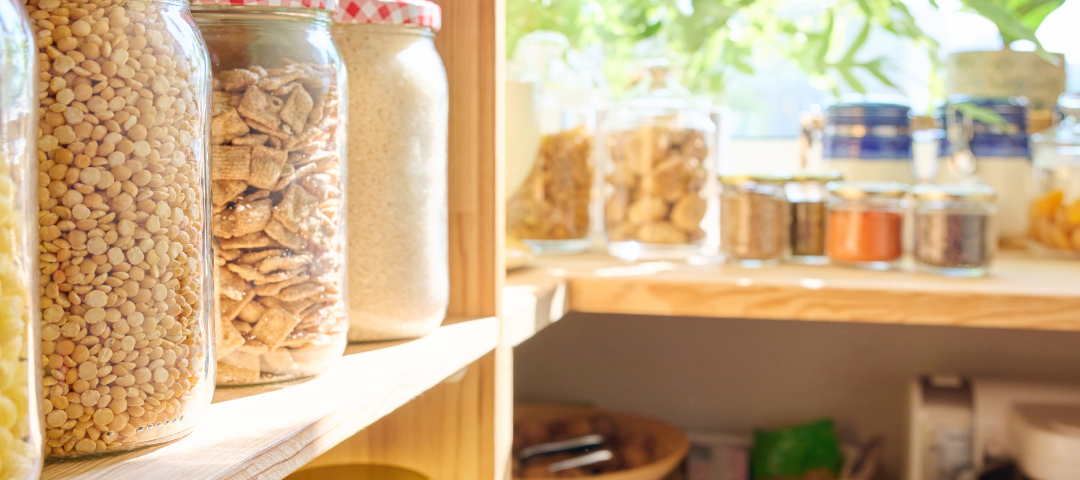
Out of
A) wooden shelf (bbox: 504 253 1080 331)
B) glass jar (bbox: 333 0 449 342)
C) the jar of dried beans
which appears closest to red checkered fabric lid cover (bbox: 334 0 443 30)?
glass jar (bbox: 333 0 449 342)

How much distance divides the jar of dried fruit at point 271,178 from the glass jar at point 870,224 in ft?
2.42

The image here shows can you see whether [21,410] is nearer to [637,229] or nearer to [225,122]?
[225,122]

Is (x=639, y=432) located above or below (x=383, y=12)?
below

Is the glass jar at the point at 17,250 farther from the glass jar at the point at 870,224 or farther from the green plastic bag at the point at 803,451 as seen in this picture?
the green plastic bag at the point at 803,451

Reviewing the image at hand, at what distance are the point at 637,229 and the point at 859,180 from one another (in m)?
0.32

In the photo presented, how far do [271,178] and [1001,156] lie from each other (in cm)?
112

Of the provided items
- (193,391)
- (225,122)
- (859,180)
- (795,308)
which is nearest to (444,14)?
(225,122)

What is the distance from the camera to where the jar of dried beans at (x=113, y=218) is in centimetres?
30

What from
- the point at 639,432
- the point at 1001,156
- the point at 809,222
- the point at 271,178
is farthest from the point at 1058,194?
the point at 271,178

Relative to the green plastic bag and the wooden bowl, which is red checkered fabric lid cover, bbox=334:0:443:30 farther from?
the green plastic bag

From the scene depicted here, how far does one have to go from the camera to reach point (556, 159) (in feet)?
3.74

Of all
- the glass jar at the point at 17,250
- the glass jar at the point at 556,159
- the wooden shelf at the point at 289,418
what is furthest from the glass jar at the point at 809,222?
the glass jar at the point at 17,250

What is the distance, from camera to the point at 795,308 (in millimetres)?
879

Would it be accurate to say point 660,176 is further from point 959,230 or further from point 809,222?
point 959,230
